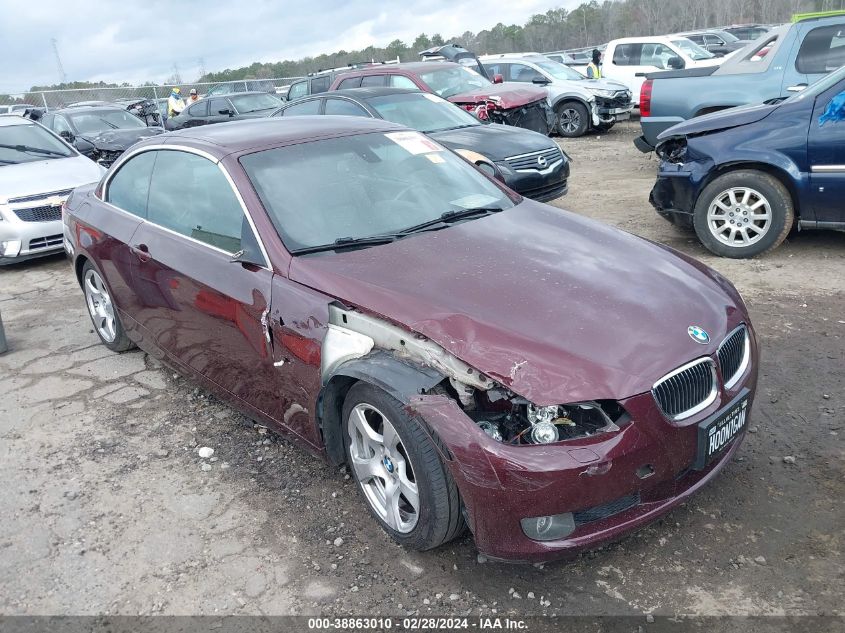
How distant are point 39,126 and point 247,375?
731 centimetres

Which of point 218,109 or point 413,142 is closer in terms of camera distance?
point 413,142

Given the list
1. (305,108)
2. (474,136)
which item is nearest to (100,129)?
(305,108)

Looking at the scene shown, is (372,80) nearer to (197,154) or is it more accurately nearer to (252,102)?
(252,102)

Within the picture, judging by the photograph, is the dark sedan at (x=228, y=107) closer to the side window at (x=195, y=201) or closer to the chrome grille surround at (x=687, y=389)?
the side window at (x=195, y=201)

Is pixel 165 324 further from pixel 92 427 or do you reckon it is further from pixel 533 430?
pixel 533 430

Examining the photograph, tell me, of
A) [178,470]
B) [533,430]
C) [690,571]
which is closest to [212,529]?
[178,470]

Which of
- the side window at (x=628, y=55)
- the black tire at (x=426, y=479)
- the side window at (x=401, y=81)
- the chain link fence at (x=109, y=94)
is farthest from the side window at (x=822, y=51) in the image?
the chain link fence at (x=109, y=94)

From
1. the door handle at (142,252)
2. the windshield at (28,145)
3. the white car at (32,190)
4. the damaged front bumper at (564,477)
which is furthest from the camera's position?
the windshield at (28,145)

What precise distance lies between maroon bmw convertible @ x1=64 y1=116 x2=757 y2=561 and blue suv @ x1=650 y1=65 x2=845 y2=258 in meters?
2.72

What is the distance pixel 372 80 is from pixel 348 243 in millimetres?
8572

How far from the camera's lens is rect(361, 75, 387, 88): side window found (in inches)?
437

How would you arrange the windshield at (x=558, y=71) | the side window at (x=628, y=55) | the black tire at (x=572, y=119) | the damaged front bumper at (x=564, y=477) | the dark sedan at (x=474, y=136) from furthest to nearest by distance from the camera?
the side window at (x=628, y=55) < the windshield at (x=558, y=71) < the black tire at (x=572, y=119) < the dark sedan at (x=474, y=136) < the damaged front bumper at (x=564, y=477)

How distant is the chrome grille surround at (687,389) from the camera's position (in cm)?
260

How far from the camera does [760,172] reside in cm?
594
